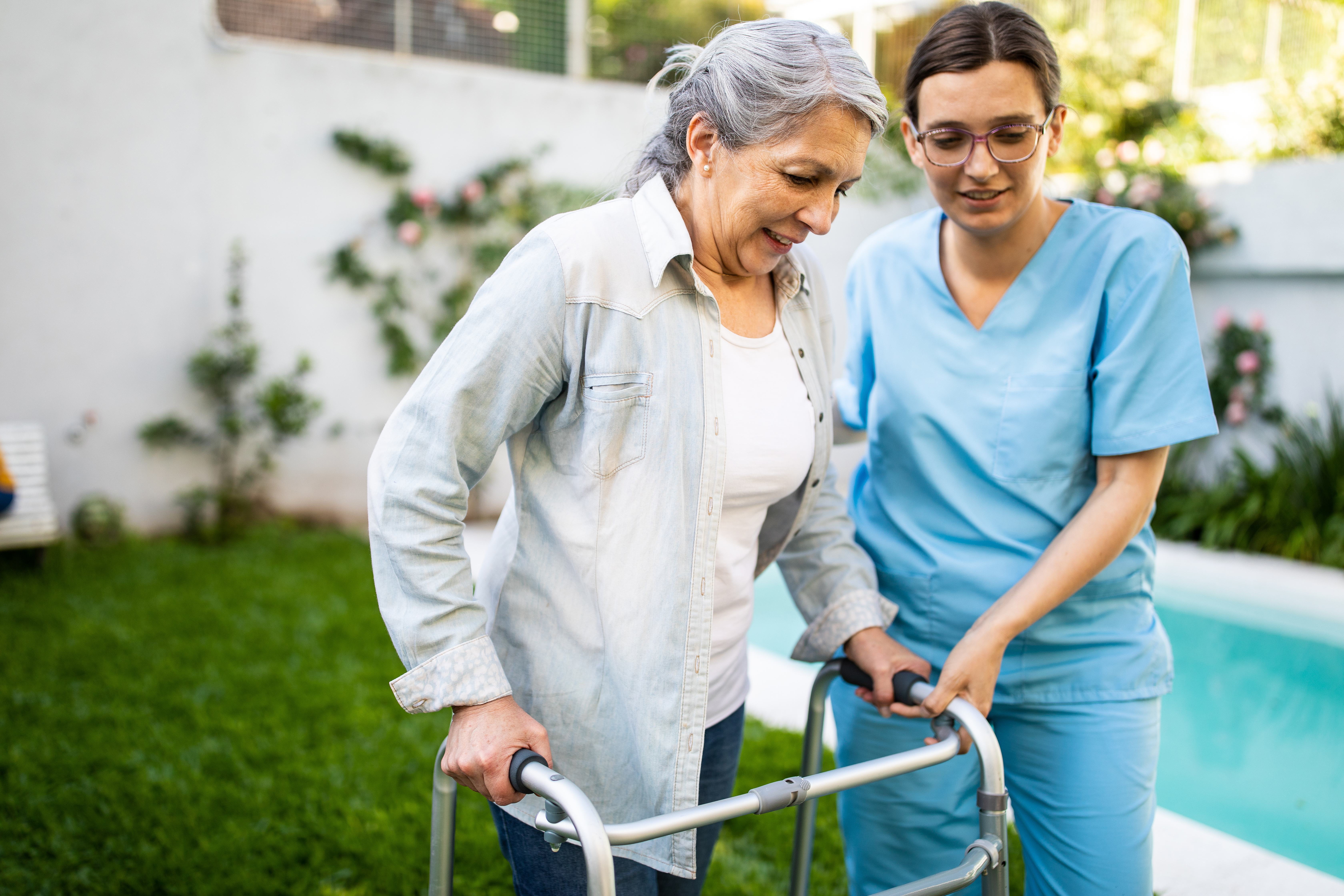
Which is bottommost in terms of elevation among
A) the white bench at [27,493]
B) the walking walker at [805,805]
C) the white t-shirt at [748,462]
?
the white bench at [27,493]

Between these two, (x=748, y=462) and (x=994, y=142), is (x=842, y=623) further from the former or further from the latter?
(x=994, y=142)

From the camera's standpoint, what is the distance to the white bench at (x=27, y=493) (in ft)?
16.1

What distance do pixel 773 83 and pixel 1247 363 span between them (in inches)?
250

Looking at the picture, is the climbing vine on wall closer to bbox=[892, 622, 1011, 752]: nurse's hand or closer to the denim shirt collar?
the denim shirt collar

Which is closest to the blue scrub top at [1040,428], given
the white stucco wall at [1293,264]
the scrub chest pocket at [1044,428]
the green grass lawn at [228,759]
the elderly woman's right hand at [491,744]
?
the scrub chest pocket at [1044,428]

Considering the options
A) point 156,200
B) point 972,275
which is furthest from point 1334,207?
point 156,200

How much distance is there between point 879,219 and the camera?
8.66m

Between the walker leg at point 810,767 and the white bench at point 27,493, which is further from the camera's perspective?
the white bench at point 27,493

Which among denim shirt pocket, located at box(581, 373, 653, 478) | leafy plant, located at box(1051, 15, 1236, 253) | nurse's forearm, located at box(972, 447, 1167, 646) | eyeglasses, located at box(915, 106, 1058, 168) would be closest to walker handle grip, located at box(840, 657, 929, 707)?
nurse's forearm, located at box(972, 447, 1167, 646)

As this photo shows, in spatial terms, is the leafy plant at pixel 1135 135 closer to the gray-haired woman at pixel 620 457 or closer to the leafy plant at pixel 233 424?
the leafy plant at pixel 233 424

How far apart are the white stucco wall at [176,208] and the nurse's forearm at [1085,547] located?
5649mm

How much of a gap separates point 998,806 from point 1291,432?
19.6 ft

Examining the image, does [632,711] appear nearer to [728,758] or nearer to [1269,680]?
[728,758]

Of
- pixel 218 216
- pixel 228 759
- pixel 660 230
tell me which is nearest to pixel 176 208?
pixel 218 216
